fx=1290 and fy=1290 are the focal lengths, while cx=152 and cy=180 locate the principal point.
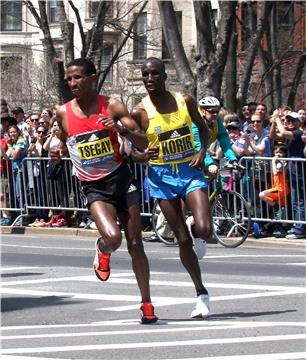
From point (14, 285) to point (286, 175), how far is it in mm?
6642

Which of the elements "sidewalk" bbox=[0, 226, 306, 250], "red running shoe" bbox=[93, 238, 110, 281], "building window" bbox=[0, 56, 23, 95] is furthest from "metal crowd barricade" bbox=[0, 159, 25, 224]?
"building window" bbox=[0, 56, 23, 95]

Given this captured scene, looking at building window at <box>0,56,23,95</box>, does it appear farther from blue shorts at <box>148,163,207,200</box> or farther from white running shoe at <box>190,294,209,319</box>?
white running shoe at <box>190,294,209,319</box>

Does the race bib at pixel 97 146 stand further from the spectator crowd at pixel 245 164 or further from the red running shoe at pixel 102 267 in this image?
the spectator crowd at pixel 245 164

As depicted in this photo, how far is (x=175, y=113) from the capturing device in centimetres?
1084

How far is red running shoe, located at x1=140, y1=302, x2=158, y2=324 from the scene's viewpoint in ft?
33.3

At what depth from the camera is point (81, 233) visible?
21250mm

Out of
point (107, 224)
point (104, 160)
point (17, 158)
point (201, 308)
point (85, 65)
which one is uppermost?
point (85, 65)

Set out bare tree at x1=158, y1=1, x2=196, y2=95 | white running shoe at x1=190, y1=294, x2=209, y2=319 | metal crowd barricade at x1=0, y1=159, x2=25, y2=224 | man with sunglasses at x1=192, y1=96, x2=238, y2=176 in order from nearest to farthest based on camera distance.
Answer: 1. white running shoe at x1=190, y1=294, x2=209, y2=319
2. man with sunglasses at x1=192, y1=96, x2=238, y2=176
3. metal crowd barricade at x1=0, y1=159, x2=25, y2=224
4. bare tree at x1=158, y1=1, x2=196, y2=95

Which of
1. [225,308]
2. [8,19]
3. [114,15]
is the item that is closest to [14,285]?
Answer: [225,308]

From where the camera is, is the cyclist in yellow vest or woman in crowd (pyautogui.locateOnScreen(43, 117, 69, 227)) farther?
woman in crowd (pyautogui.locateOnScreen(43, 117, 69, 227))

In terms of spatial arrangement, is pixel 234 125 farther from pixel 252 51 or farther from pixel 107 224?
pixel 252 51

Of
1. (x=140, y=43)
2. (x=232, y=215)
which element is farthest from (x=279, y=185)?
(x=140, y=43)

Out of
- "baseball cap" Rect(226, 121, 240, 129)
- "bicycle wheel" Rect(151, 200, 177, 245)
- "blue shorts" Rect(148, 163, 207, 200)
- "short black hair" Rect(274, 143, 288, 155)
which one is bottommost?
"bicycle wheel" Rect(151, 200, 177, 245)

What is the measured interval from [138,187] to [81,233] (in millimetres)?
3190
